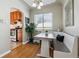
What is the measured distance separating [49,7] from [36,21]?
1462 millimetres

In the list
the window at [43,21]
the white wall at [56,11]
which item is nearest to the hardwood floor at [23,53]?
the window at [43,21]

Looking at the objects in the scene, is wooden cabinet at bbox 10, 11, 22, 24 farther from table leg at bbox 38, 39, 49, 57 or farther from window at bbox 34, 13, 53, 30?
table leg at bbox 38, 39, 49, 57

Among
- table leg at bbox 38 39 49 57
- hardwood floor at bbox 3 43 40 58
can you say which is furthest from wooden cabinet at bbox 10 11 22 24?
table leg at bbox 38 39 49 57

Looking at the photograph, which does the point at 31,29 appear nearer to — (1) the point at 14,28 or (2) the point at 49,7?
(1) the point at 14,28

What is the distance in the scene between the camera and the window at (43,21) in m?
6.25

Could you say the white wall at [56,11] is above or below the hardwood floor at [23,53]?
above

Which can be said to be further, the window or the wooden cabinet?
the wooden cabinet

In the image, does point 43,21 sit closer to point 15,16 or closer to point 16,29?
point 16,29

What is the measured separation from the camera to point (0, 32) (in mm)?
3049

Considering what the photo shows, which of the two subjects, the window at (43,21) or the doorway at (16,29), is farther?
the window at (43,21)

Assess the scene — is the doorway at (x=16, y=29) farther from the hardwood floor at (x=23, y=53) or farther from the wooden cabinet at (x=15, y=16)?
the hardwood floor at (x=23, y=53)

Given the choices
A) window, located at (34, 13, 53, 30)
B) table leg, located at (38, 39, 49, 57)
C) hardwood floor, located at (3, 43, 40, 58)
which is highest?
window, located at (34, 13, 53, 30)

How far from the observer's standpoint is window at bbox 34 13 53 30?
246 inches

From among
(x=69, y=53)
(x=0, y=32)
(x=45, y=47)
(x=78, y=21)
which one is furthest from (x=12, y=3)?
(x=69, y=53)
